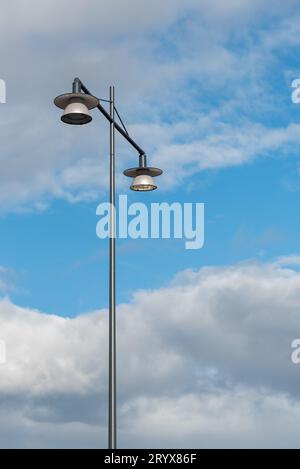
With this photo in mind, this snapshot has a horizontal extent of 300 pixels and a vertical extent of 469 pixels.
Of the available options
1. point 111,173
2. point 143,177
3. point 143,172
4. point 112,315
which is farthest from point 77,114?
point 112,315

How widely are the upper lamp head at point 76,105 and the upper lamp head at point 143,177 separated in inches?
74.1

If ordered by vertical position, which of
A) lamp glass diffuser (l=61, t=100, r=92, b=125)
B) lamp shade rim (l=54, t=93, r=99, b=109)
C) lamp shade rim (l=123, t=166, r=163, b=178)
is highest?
lamp shade rim (l=54, t=93, r=99, b=109)

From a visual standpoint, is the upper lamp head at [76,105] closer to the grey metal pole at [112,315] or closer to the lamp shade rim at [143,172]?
the grey metal pole at [112,315]

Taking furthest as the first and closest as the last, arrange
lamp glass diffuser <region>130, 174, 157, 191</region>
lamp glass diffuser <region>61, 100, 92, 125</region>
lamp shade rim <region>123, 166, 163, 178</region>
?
lamp shade rim <region>123, 166, 163, 178</region> → lamp glass diffuser <region>130, 174, 157, 191</region> → lamp glass diffuser <region>61, 100, 92, 125</region>

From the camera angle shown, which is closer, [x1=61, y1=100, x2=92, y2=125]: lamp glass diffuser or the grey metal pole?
the grey metal pole

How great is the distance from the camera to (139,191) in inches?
664

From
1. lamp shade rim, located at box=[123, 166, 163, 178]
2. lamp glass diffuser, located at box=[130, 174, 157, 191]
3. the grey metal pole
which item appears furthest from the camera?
lamp shade rim, located at box=[123, 166, 163, 178]

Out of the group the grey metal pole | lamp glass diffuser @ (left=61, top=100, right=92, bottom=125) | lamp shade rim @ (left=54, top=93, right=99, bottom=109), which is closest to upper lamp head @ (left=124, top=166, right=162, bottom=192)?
the grey metal pole

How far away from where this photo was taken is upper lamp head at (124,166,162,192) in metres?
16.7

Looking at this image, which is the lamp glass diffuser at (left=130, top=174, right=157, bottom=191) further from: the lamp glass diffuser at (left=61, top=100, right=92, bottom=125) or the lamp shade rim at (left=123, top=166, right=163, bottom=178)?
the lamp glass diffuser at (left=61, top=100, right=92, bottom=125)

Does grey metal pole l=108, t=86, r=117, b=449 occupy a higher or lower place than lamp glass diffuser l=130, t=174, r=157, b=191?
lower

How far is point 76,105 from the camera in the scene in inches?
596
